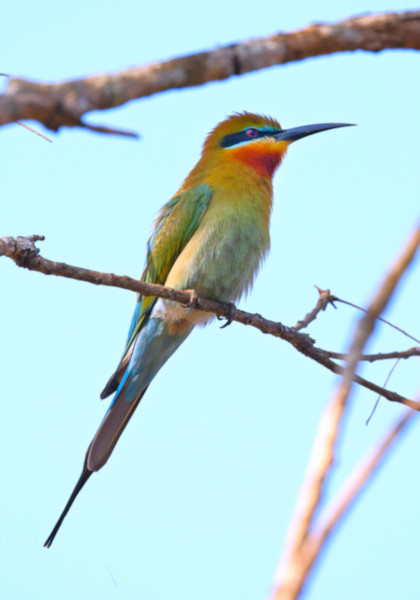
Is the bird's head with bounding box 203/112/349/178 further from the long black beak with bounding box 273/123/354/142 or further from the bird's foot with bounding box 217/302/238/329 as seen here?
the bird's foot with bounding box 217/302/238/329

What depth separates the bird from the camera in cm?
360

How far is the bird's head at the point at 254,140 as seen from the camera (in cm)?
411

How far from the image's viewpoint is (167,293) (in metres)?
2.63

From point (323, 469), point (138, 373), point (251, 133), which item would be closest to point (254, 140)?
point (251, 133)

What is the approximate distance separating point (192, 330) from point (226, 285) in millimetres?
324

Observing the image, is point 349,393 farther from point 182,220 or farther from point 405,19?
point 182,220

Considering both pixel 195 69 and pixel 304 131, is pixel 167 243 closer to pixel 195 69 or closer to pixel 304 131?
pixel 304 131

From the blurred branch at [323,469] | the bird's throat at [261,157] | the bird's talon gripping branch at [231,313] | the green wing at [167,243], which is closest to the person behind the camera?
the blurred branch at [323,469]

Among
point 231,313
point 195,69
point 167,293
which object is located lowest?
point 195,69

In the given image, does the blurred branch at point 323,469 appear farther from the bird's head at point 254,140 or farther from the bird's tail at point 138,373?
the bird's head at point 254,140

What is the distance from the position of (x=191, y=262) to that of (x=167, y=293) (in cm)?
99

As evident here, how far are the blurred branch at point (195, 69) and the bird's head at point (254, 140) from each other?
2738 millimetres

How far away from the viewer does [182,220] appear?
3.78 metres

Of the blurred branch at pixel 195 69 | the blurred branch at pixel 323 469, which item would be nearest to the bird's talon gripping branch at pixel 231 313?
the blurred branch at pixel 195 69
